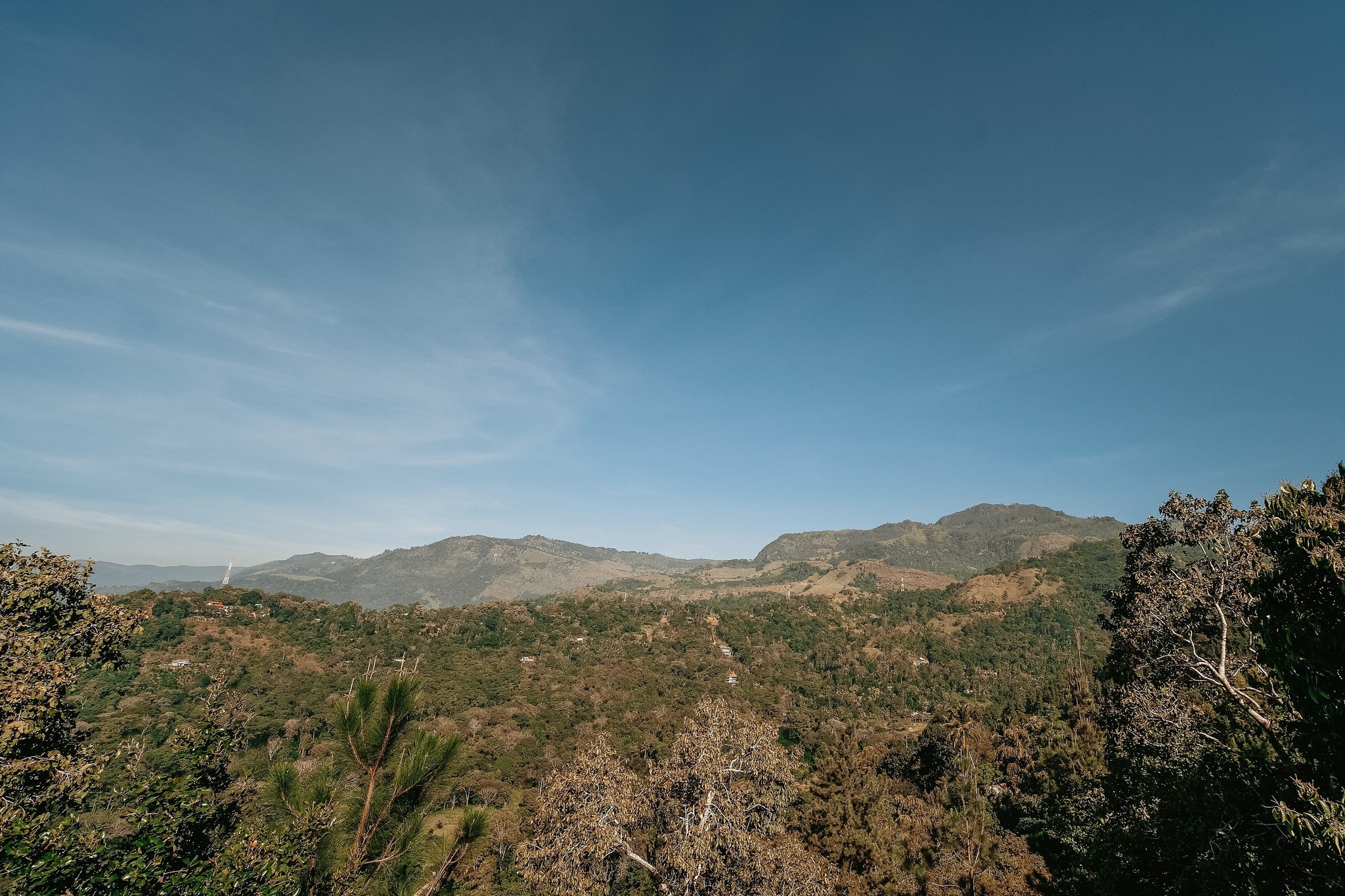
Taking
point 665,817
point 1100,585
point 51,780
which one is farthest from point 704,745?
point 1100,585

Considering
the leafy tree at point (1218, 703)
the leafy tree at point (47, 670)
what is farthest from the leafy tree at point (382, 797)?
the leafy tree at point (1218, 703)

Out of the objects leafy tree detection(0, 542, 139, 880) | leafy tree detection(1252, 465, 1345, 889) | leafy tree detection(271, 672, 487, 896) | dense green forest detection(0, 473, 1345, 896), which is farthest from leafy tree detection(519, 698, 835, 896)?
leafy tree detection(1252, 465, 1345, 889)

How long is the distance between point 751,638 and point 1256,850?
15355 centimetres

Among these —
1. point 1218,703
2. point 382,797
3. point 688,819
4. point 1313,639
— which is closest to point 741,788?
point 688,819

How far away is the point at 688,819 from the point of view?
12992 mm

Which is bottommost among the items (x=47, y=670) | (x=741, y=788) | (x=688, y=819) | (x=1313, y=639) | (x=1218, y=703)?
(x=688, y=819)

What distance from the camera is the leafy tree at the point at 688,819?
476 inches

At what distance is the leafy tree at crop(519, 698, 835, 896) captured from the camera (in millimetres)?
12102

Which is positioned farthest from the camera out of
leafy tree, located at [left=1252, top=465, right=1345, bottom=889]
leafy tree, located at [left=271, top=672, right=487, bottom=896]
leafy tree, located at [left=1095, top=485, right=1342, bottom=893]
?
leafy tree, located at [left=271, top=672, right=487, bottom=896]

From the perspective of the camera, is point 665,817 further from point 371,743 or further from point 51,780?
point 51,780

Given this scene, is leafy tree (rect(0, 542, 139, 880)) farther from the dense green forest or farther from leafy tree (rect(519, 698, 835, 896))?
leafy tree (rect(519, 698, 835, 896))

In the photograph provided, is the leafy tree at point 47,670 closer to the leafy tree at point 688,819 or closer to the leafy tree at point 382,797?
the leafy tree at point 382,797

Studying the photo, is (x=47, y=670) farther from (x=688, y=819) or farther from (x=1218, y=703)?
(x=1218, y=703)

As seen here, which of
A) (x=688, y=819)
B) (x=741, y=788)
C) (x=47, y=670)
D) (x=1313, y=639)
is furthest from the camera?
(x=741, y=788)
